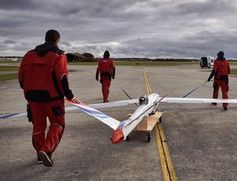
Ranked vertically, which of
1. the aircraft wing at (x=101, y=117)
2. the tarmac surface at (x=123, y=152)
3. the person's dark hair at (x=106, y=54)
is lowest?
the tarmac surface at (x=123, y=152)

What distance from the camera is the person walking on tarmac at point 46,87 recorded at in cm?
654

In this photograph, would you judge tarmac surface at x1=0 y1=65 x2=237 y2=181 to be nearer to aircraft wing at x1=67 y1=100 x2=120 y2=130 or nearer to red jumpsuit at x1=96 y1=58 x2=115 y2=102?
aircraft wing at x1=67 y1=100 x2=120 y2=130

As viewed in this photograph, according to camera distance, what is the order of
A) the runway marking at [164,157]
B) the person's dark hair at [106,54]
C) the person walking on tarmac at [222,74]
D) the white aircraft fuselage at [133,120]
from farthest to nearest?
the person's dark hair at [106,54] → the person walking on tarmac at [222,74] → the white aircraft fuselage at [133,120] → the runway marking at [164,157]

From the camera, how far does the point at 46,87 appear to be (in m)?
6.60

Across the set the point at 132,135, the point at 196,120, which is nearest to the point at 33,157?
the point at 132,135

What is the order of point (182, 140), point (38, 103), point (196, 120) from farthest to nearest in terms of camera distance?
point (196, 120) → point (182, 140) → point (38, 103)

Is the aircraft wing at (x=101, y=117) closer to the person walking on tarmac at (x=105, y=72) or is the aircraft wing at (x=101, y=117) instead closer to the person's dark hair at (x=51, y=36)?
the person's dark hair at (x=51, y=36)

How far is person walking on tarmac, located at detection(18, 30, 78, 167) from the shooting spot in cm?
654

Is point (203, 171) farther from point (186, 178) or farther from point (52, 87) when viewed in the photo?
point (52, 87)

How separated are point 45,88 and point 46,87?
0.08ft

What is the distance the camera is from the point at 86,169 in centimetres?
681

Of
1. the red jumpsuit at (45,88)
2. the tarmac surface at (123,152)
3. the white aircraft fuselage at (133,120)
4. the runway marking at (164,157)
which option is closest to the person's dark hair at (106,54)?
the tarmac surface at (123,152)

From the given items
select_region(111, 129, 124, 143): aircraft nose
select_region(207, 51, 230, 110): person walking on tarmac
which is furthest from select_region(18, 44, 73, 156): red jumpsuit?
select_region(207, 51, 230, 110): person walking on tarmac

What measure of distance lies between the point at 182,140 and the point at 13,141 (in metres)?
3.80
